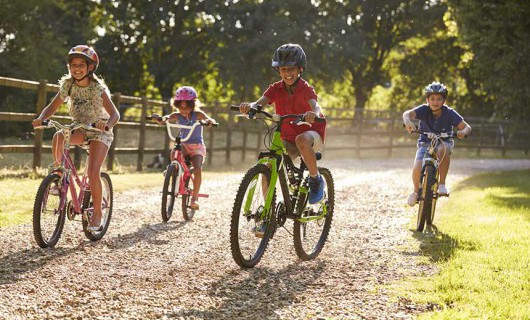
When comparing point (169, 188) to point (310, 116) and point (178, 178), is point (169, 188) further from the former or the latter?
point (310, 116)

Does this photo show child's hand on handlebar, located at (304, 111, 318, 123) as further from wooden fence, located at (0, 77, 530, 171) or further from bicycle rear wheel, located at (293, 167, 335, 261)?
wooden fence, located at (0, 77, 530, 171)

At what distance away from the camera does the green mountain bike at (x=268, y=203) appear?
18.2ft

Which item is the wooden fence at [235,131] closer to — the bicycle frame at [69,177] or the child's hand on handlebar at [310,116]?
the bicycle frame at [69,177]

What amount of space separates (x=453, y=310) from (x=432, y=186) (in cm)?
387

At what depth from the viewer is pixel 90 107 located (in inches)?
249

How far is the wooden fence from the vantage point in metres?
12.3

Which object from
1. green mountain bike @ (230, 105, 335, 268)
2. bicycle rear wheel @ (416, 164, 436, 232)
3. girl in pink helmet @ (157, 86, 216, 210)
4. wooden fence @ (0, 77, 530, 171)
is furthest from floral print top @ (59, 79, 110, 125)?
wooden fence @ (0, 77, 530, 171)

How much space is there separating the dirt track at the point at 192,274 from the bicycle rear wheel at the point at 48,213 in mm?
113

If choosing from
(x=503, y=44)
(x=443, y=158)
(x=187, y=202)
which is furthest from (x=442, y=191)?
(x=503, y=44)

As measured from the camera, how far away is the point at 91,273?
5.23 m

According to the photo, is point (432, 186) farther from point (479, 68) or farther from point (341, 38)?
point (341, 38)

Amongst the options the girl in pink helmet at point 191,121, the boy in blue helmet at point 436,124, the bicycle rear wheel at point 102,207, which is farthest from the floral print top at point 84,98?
the boy in blue helmet at point 436,124

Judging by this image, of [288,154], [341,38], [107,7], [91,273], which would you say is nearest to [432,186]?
[288,154]

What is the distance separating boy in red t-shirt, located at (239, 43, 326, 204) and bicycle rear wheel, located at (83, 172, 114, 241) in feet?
5.86
